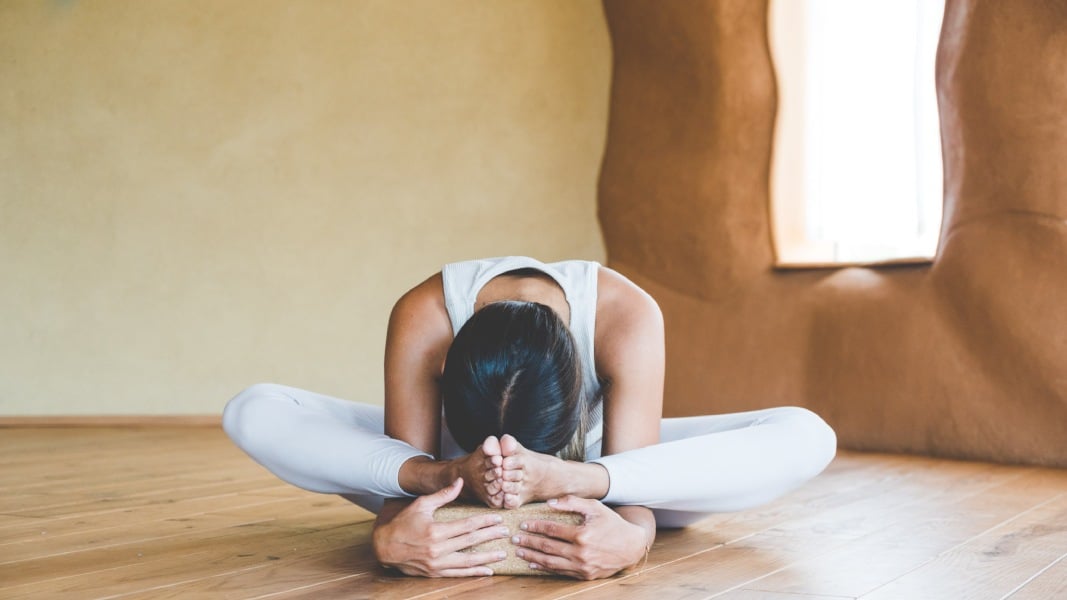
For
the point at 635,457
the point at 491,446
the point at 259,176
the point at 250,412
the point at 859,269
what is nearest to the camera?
the point at 491,446

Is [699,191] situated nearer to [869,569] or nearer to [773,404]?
[773,404]

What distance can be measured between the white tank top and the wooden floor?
348 mm

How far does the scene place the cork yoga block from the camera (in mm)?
1615

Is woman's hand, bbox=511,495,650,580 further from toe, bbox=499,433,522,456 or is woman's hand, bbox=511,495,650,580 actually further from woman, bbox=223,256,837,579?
toe, bbox=499,433,522,456

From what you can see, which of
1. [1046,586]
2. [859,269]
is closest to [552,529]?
[1046,586]

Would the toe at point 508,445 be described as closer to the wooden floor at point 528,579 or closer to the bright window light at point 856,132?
the wooden floor at point 528,579

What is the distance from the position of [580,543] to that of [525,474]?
0.50 feet

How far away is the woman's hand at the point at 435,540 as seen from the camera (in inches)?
62.5

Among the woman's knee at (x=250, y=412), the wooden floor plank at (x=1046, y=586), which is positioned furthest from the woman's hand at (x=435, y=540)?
the wooden floor plank at (x=1046, y=586)

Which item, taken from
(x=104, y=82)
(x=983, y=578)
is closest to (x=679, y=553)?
(x=983, y=578)

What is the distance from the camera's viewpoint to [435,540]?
1.58 m

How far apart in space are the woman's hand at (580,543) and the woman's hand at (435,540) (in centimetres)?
5

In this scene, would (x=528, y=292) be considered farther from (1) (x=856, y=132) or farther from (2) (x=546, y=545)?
(1) (x=856, y=132)

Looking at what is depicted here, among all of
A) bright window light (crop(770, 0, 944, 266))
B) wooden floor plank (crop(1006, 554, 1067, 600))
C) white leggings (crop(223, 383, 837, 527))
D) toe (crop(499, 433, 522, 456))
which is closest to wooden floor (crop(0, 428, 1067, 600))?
wooden floor plank (crop(1006, 554, 1067, 600))
